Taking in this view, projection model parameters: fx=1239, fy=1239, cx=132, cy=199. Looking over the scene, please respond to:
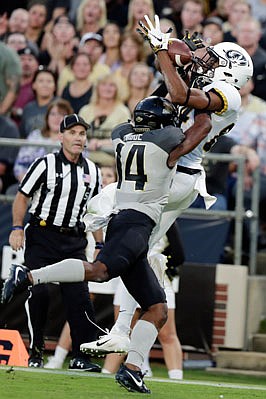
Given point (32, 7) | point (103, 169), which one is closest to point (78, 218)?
point (103, 169)

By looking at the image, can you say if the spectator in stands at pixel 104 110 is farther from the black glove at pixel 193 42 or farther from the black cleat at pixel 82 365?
the black glove at pixel 193 42

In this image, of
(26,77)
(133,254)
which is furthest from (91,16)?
(133,254)

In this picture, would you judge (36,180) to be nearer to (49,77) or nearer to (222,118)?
(222,118)

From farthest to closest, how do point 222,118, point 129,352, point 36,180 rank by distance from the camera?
point 36,180 → point 222,118 → point 129,352

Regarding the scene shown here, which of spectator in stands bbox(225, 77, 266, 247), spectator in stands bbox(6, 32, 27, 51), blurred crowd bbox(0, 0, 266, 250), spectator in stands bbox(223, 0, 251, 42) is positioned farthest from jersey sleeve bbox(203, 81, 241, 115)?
spectator in stands bbox(6, 32, 27, 51)

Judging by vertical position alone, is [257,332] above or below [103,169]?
below

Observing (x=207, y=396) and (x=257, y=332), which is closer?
(x=207, y=396)

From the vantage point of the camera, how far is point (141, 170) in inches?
320

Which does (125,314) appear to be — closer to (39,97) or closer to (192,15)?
(39,97)

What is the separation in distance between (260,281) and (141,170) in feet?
16.8

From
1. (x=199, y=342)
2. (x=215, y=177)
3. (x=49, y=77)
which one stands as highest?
(x=49, y=77)

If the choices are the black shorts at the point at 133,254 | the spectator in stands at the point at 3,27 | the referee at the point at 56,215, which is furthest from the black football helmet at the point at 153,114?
the spectator in stands at the point at 3,27

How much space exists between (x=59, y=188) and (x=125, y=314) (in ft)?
5.82

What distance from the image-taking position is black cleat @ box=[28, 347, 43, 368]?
9.87m
